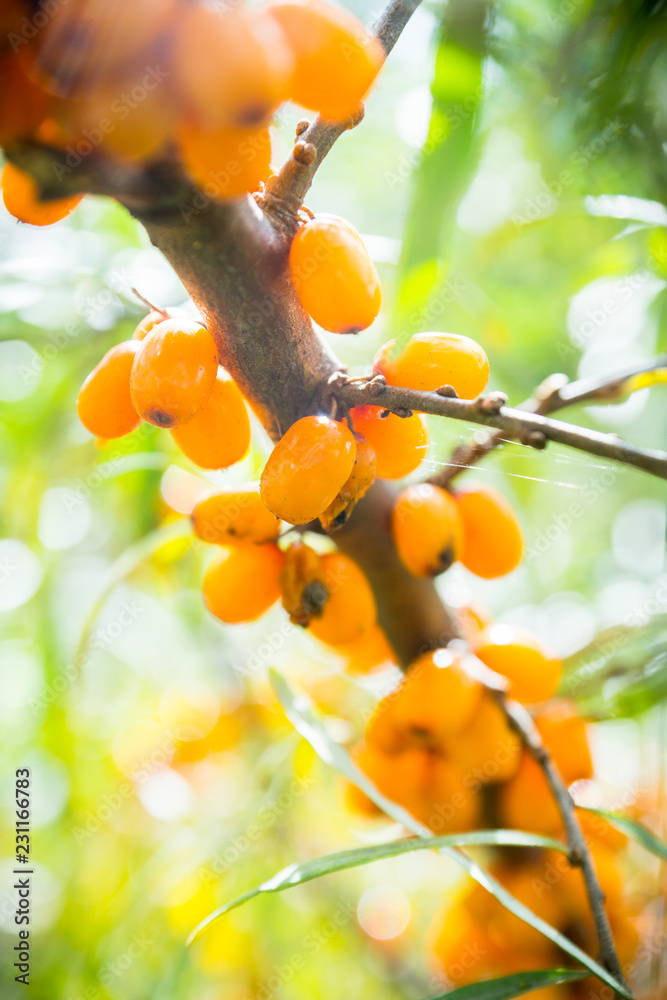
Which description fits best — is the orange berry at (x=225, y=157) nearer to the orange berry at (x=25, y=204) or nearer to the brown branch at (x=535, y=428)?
the orange berry at (x=25, y=204)

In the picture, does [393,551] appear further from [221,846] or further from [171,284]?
[221,846]


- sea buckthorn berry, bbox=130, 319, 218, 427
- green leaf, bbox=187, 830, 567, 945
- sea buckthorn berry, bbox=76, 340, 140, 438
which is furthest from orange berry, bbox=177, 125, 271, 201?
green leaf, bbox=187, 830, 567, 945

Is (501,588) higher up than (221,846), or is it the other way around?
(501,588)

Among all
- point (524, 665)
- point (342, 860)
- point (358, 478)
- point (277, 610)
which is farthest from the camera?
point (277, 610)

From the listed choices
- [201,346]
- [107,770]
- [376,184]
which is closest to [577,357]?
[376,184]

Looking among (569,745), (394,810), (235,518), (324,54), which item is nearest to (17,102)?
(324,54)

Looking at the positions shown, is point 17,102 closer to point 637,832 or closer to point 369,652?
point 369,652
